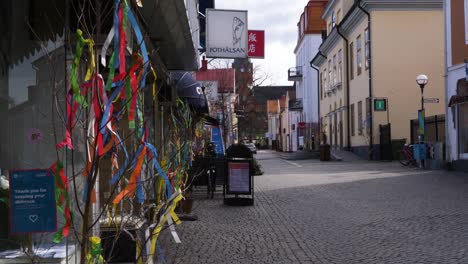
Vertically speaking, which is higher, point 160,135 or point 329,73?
point 329,73

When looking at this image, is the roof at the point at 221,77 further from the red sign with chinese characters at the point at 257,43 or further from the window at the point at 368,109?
the red sign with chinese characters at the point at 257,43

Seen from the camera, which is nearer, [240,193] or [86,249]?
[86,249]

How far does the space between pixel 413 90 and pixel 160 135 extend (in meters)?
23.4

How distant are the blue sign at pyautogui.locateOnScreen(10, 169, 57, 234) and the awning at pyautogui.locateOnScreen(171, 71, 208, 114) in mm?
8726

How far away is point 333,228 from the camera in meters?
8.84

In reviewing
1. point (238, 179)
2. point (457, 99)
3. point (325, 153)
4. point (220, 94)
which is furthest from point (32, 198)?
point (325, 153)

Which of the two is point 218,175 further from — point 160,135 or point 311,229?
point 311,229

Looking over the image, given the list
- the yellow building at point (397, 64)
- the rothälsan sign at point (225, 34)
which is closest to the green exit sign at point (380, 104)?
the yellow building at point (397, 64)

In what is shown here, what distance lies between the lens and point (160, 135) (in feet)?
38.3

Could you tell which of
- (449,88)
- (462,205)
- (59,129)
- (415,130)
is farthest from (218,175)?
(415,130)

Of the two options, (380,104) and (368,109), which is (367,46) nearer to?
(368,109)

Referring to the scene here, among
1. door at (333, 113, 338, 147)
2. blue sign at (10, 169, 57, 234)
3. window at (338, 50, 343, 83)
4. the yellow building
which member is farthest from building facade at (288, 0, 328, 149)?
blue sign at (10, 169, 57, 234)

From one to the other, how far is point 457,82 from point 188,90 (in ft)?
37.5

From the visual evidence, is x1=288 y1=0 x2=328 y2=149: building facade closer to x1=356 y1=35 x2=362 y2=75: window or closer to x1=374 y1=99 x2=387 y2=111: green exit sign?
x1=356 y1=35 x2=362 y2=75: window
